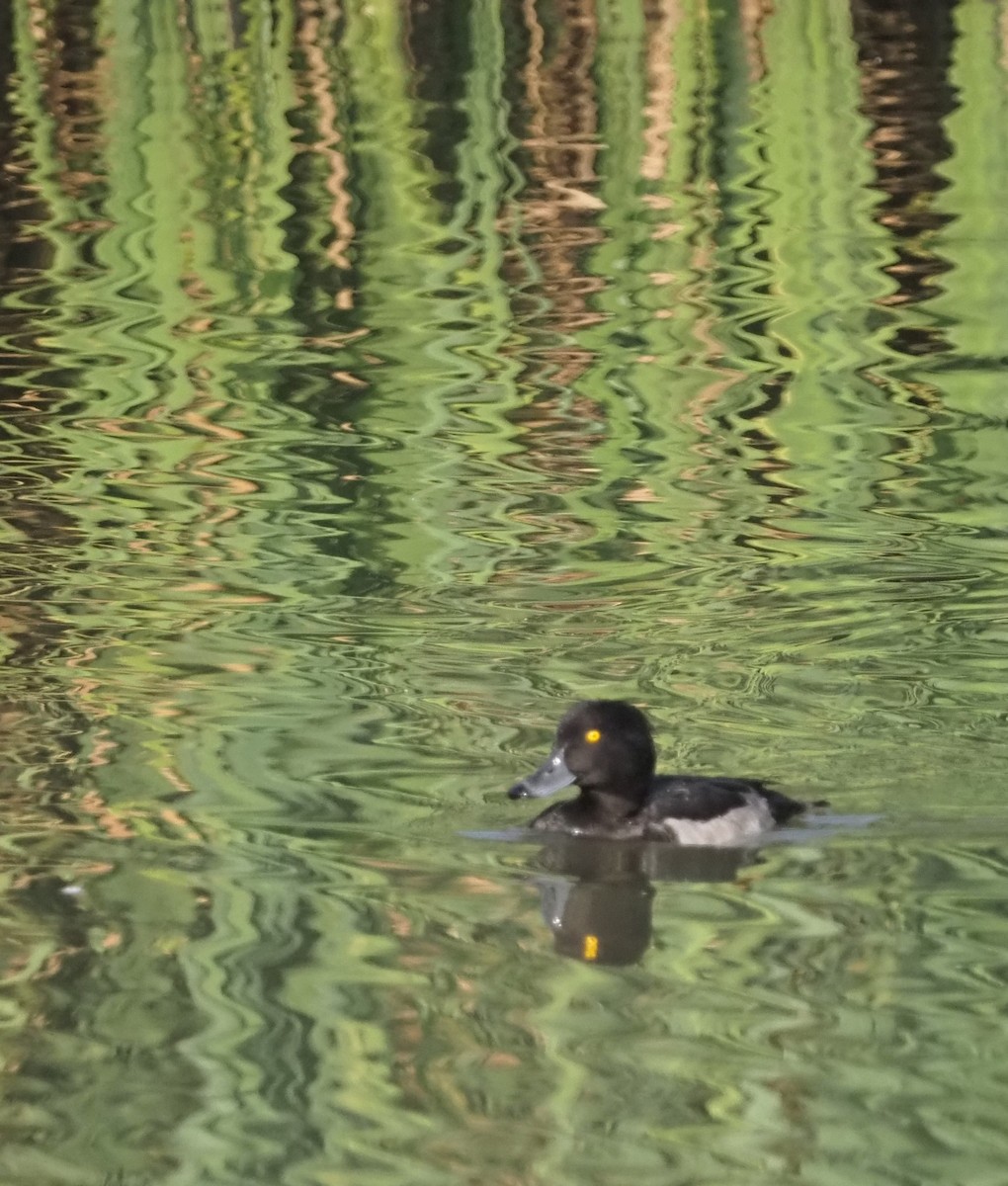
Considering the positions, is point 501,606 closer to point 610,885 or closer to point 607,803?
point 607,803

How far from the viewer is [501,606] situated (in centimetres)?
834

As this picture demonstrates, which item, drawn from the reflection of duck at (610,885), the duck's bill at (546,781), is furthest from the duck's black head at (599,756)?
the reflection of duck at (610,885)

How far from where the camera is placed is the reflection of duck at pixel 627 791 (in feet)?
21.6

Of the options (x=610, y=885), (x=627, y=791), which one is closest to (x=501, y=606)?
(x=627, y=791)

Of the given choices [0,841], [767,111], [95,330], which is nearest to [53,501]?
[95,330]

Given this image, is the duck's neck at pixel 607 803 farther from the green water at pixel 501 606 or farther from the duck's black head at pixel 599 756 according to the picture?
the green water at pixel 501 606

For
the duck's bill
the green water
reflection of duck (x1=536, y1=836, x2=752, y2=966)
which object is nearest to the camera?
the green water

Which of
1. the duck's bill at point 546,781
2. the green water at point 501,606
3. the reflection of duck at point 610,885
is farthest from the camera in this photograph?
the duck's bill at point 546,781

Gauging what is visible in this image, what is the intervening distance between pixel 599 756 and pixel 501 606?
166cm

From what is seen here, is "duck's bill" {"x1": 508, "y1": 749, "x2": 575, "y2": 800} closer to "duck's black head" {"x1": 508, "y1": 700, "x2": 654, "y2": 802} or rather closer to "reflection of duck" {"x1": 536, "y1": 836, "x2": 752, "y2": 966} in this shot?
"duck's black head" {"x1": 508, "y1": 700, "x2": 654, "y2": 802}

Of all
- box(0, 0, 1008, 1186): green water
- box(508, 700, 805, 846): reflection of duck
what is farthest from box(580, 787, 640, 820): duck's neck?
box(0, 0, 1008, 1186): green water

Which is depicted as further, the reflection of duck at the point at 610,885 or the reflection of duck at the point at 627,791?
the reflection of duck at the point at 627,791

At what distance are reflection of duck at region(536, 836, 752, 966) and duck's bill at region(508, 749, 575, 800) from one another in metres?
0.15

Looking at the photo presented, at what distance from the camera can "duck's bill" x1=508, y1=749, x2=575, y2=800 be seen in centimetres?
671
